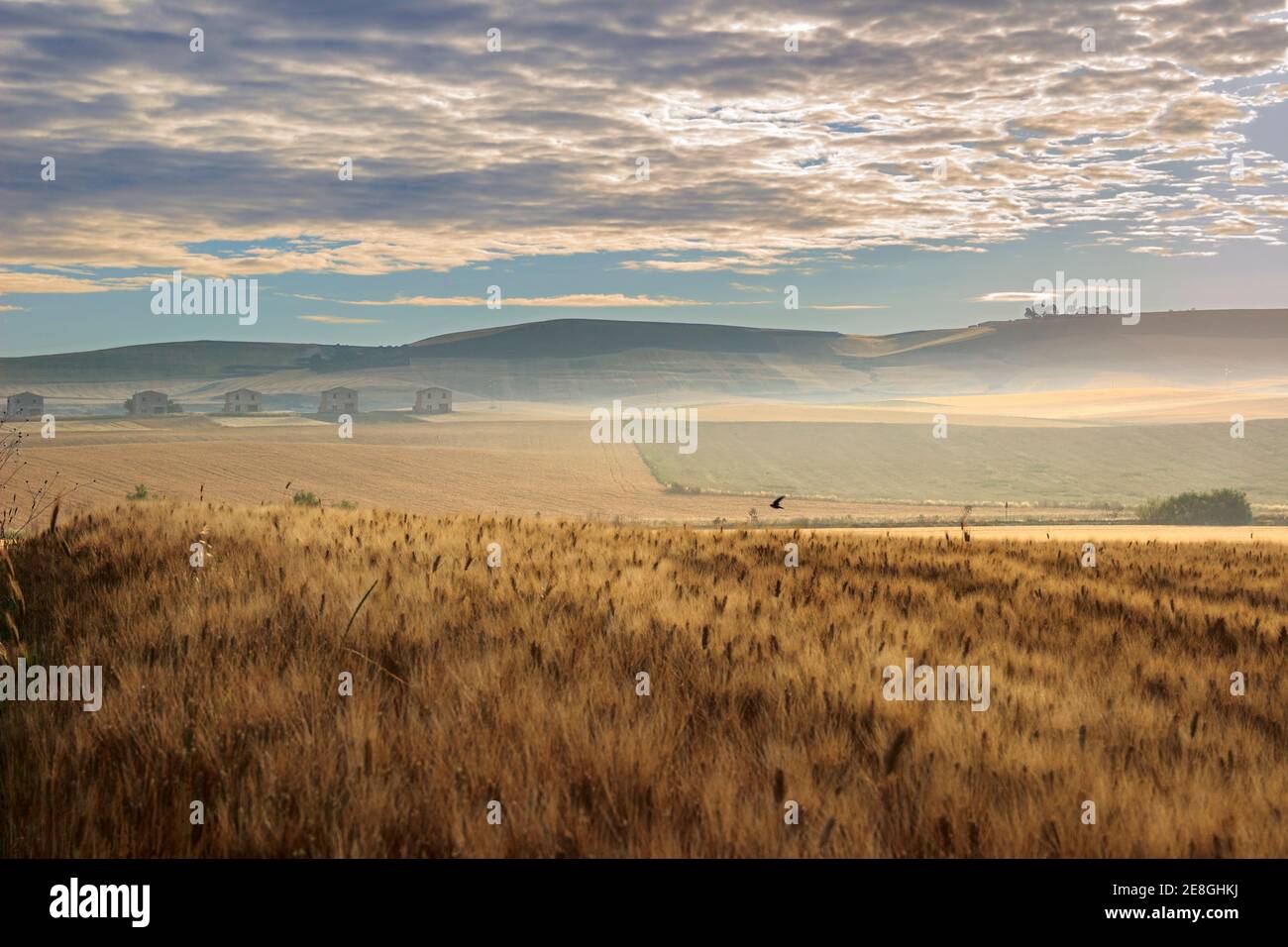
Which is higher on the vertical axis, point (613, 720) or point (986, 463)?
point (986, 463)

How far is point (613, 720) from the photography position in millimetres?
4488

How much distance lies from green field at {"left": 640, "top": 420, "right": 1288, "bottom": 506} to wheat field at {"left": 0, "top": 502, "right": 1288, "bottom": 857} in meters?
68.5

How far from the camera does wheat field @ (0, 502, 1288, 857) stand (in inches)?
136

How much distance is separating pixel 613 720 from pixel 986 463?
10185 cm

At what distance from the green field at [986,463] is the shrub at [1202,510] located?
10.9 meters

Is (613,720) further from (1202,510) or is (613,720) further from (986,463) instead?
(986,463)

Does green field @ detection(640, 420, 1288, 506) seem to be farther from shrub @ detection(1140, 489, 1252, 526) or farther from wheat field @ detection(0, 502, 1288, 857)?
wheat field @ detection(0, 502, 1288, 857)

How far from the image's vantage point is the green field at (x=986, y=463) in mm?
83062
